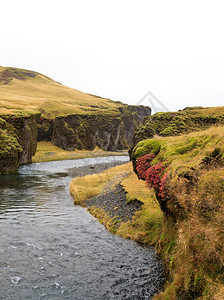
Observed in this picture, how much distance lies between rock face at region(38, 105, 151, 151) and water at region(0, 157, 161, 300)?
89774 mm

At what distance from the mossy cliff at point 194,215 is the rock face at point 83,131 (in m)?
102

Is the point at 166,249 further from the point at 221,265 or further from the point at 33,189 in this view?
the point at 33,189

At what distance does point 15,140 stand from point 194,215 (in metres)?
55.1

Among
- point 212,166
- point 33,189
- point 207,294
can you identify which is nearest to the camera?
point 207,294

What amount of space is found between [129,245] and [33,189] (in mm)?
24276

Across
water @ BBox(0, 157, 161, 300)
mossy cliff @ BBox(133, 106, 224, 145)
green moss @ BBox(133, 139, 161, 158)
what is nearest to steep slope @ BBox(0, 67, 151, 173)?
mossy cliff @ BBox(133, 106, 224, 145)

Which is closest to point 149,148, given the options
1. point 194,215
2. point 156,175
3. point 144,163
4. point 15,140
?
point 144,163

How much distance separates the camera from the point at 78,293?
12156mm

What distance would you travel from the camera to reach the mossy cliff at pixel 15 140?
169 ft

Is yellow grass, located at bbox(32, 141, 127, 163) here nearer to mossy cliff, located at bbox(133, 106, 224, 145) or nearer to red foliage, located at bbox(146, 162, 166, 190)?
mossy cliff, located at bbox(133, 106, 224, 145)

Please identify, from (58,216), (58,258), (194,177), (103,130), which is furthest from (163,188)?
(103,130)

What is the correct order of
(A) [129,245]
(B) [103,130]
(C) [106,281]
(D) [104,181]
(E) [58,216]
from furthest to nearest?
1. (B) [103,130]
2. (D) [104,181]
3. (E) [58,216]
4. (A) [129,245]
5. (C) [106,281]

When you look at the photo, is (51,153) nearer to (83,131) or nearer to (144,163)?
(83,131)

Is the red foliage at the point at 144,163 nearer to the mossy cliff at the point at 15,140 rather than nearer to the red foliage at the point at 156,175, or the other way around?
the red foliage at the point at 156,175
